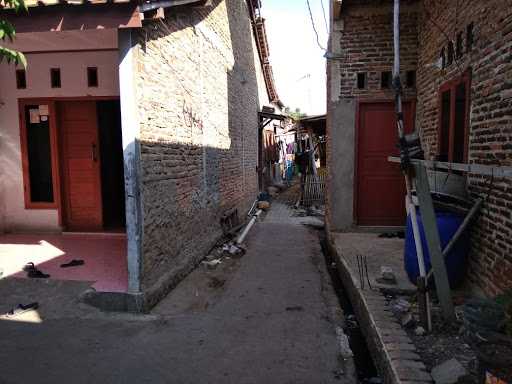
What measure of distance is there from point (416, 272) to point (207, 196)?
4069 millimetres

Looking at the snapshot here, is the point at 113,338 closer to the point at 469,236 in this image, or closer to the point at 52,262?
the point at 52,262

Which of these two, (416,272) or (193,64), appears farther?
(193,64)

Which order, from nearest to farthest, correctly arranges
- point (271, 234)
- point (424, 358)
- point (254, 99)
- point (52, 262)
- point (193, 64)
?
1. point (424, 358)
2. point (52, 262)
3. point (193, 64)
4. point (271, 234)
5. point (254, 99)

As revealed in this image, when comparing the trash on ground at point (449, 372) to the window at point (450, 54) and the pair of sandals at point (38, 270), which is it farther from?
the pair of sandals at point (38, 270)

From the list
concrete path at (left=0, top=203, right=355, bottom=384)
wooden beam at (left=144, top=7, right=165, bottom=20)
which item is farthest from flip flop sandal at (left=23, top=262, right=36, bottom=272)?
wooden beam at (left=144, top=7, right=165, bottom=20)

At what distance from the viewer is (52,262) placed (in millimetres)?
5238

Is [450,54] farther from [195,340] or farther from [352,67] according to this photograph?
[195,340]

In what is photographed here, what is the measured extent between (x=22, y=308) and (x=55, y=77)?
4027 millimetres

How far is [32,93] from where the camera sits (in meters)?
6.38

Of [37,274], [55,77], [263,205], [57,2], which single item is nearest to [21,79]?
[55,77]

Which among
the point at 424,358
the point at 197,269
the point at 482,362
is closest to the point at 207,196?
the point at 197,269

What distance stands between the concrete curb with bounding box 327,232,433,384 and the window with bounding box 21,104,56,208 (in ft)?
18.1

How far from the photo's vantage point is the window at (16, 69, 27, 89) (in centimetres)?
633

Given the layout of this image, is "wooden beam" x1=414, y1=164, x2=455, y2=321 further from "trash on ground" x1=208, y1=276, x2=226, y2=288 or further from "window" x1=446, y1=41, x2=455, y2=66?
"trash on ground" x1=208, y1=276, x2=226, y2=288
